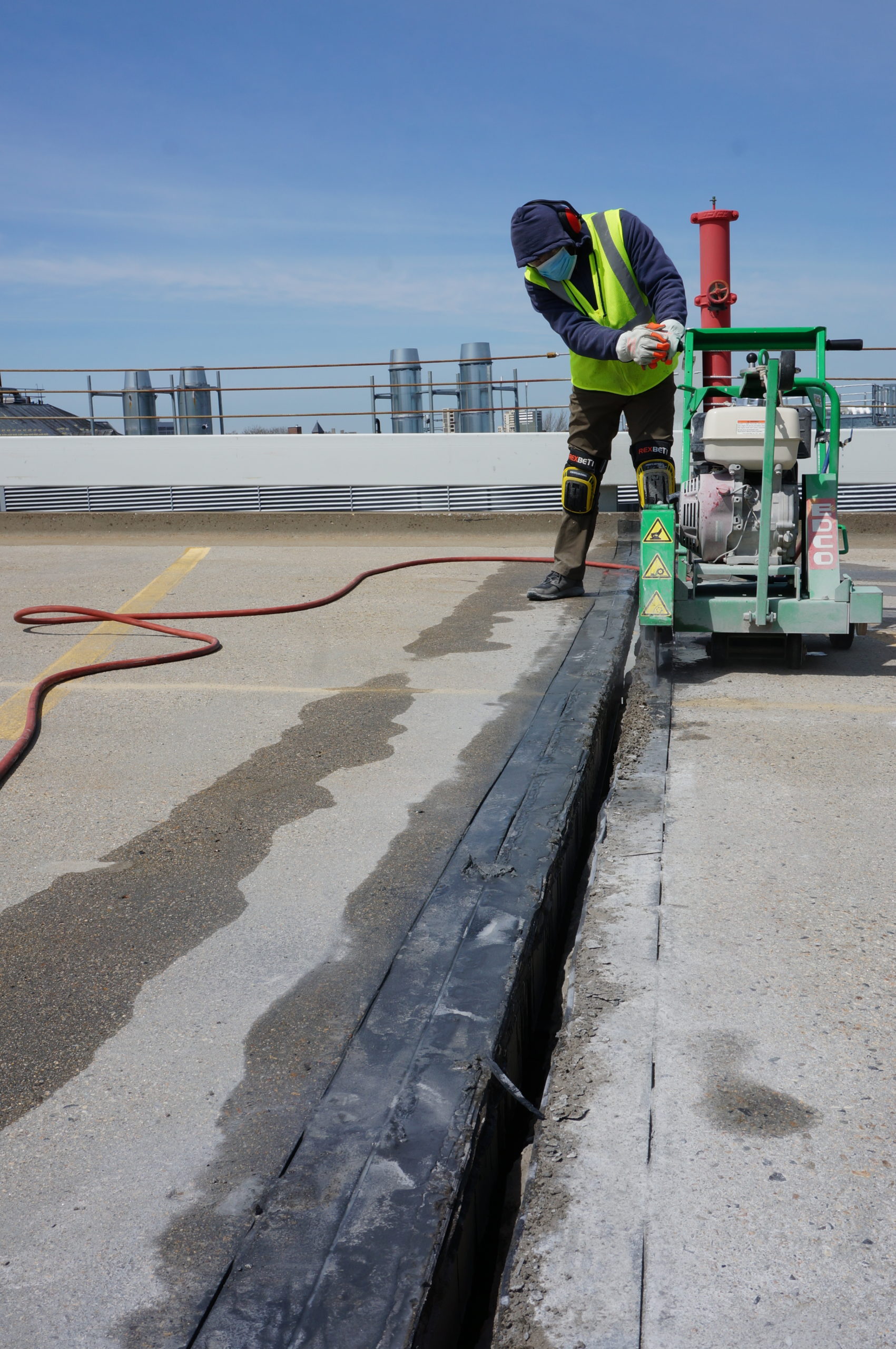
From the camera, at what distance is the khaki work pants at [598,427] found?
5945mm

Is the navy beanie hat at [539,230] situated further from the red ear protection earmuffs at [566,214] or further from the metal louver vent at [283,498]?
the metal louver vent at [283,498]

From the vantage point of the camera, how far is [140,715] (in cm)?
429

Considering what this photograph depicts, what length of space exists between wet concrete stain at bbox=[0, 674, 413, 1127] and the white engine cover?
2.20 metres

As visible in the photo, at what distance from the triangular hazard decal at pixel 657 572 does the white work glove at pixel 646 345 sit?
3.37ft

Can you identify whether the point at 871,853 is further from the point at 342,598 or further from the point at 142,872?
the point at 342,598

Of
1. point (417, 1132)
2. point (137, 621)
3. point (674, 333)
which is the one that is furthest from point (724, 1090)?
point (137, 621)

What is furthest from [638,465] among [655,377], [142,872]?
[142,872]

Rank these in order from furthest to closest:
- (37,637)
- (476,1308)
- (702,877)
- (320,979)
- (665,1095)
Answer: (37,637), (702,877), (320,979), (665,1095), (476,1308)

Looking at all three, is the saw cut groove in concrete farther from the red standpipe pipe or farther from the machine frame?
the red standpipe pipe

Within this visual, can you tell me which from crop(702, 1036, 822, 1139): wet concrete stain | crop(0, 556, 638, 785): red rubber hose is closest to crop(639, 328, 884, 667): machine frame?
crop(0, 556, 638, 785): red rubber hose

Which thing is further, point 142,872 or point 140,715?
point 140,715

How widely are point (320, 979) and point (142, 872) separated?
768 mm

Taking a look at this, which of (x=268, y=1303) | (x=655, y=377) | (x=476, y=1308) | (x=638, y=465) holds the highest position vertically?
(x=655, y=377)

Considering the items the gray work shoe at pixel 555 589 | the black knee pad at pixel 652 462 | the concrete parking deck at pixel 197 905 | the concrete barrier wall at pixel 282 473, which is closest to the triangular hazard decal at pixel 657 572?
the concrete parking deck at pixel 197 905
